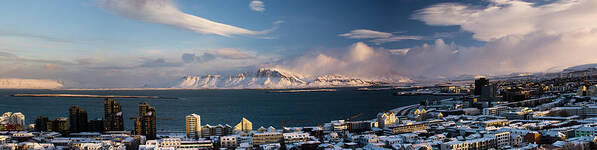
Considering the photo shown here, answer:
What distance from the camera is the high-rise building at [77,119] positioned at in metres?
13.0

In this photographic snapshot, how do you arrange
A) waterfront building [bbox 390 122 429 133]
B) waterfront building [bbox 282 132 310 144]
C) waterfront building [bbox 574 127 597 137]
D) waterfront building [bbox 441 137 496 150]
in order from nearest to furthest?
waterfront building [bbox 441 137 496 150] → waterfront building [bbox 574 127 597 137] → waterfront building [bbox 282 132 310 144] → waterfront building [bbox 390 122 429 133]

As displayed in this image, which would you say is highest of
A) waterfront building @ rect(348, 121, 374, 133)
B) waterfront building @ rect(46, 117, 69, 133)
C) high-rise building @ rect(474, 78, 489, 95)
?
high-rise building @ rect(474, 78, 489, 95)

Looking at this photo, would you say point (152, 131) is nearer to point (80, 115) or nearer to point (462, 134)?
point (80, 115)

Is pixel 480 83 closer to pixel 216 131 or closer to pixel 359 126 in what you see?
pixel 359 126

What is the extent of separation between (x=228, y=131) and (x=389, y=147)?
480cm

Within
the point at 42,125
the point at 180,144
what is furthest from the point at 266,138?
the point at 42,125

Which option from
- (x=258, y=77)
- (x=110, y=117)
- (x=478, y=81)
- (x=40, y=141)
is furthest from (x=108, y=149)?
(x=258, y=77)

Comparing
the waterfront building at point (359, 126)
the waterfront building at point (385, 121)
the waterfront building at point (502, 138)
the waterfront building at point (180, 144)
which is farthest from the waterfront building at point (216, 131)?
the waterfront building at point (502, 138)

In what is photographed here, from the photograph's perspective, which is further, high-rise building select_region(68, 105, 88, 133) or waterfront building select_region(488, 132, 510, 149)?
high-rise building select_region(68, 105, 88, 133)

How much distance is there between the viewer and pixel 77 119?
43.1 ft

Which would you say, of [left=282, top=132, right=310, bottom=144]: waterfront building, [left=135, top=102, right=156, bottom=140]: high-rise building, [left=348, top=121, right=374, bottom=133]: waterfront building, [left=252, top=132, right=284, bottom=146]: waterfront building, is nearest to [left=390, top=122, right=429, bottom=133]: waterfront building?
[left=348, top=121, right=374, bottom=133]: waterfront building

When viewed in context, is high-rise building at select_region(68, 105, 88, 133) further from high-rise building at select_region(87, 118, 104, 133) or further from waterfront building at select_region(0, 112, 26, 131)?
waterfront building at select_region(0, 112, 26, 131)

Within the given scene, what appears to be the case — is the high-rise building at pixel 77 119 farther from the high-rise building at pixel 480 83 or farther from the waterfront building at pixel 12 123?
the high-rise building at pixel 480 83

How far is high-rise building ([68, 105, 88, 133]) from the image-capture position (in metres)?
13.0
